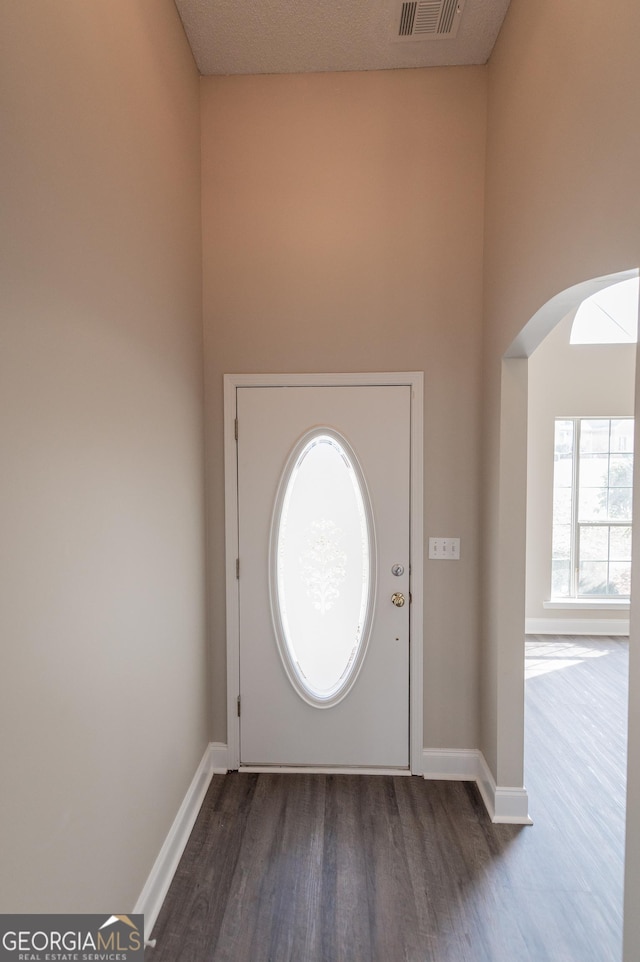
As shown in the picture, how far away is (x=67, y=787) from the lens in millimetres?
1238

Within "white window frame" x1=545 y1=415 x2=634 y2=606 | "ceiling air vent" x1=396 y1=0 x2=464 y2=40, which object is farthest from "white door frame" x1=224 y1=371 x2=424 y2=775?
"white window frame" x1=545 y1=415 x2=634 y2=606

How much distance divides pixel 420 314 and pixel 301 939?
258 cm

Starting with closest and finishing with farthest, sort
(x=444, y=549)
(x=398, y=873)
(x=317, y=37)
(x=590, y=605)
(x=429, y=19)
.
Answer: (x=398, y=873), (x=429, y=19), (x=317, y=37), (x=444, y=549), (x=590, y=605)

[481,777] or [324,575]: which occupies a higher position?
[324,575]

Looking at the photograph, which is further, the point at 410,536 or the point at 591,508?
the point at 591,508

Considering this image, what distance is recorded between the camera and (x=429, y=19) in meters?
2.18

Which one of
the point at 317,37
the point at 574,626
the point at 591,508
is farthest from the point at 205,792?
the point at 591,508

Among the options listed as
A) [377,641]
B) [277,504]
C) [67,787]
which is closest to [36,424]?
[67,787]

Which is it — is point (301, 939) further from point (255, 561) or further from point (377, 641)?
point (255, 561)

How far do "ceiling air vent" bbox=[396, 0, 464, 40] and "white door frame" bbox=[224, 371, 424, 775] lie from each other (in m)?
1.45

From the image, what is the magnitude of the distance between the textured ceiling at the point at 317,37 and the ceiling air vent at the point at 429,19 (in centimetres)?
3

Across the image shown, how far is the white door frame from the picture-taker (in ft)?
8.50

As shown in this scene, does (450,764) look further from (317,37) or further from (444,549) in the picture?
(317,37)

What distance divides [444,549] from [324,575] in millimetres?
630
